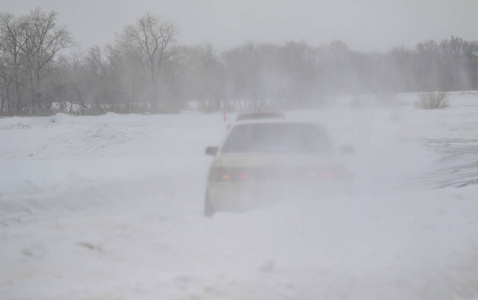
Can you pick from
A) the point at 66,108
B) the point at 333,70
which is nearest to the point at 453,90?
the point at 333,70

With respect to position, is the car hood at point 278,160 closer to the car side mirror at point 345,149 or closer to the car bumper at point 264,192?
the car bumper at point 264,192

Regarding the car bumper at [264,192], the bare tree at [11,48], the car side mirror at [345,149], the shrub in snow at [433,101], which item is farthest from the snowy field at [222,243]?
the shrub in snow at [433,101]

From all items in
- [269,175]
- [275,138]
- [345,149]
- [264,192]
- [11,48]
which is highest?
[11,48]

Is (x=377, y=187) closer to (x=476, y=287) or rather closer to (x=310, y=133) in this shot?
(x=310, y=133)

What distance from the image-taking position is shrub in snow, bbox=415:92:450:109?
36.8 meters

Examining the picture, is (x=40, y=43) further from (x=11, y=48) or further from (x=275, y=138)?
(x=275, y=138)

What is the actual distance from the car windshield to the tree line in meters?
15.1

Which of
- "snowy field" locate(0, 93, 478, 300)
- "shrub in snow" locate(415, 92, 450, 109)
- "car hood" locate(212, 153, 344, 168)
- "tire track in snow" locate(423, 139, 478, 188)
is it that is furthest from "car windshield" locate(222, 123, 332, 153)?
"shrub in snow" locate(415, 92, 450, 109)

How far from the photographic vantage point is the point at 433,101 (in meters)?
37.2

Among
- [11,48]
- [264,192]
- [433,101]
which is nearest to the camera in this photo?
[264,192]

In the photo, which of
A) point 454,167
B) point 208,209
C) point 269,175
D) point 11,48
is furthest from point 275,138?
point 11,48

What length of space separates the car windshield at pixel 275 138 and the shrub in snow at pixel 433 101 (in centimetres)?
3331

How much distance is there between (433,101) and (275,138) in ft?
112

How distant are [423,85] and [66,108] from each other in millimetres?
25736
